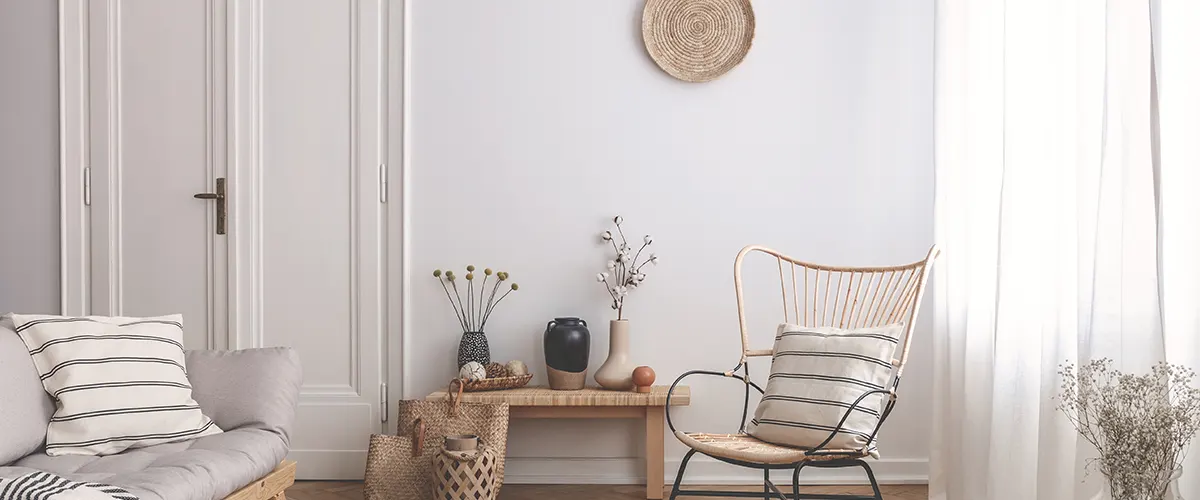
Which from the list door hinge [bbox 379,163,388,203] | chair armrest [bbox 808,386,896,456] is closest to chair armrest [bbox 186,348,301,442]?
door hinge [bbox 379,163,388,203]

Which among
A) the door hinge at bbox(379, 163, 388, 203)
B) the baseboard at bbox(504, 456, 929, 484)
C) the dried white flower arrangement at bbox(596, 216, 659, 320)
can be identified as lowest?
the baseboard at bbox(504, 456, 929, 484)

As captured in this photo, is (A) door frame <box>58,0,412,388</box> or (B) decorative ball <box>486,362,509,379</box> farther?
(A) door frame <box>58,0,412,388</box>

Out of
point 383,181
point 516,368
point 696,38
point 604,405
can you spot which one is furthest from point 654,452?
point 696,38

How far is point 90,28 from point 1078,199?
3764 millimetres

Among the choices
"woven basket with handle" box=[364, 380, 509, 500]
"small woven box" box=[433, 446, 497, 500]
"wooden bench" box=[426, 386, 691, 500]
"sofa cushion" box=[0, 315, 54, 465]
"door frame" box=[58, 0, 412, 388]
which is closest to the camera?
"sofa cushion" box=[0, 315, 54, 465]

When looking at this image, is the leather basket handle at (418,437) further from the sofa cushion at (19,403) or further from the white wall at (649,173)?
the sofa cushion at (19,403)

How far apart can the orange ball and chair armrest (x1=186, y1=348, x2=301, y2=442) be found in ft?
4.08

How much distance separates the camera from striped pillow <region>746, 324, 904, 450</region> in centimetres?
254

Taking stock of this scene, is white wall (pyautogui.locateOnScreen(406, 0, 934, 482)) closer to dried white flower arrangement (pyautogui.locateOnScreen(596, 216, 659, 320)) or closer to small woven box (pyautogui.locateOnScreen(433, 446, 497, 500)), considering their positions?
dried white flower arrangement (pyautogui.locateOnScreen(596, 216, 659, 320))

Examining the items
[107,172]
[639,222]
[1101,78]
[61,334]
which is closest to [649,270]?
[639,222]

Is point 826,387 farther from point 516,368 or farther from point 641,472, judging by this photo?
point 516,368

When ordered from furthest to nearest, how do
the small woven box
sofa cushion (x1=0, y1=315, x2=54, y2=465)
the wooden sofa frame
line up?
1. the small woven box
2. the wooden sofa frame
3. sofa cushion (x1=0, y1=315, x2=54, y2=465)

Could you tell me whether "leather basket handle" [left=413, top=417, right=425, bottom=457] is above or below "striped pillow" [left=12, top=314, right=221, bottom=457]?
below

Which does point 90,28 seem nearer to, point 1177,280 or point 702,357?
point 702,357
